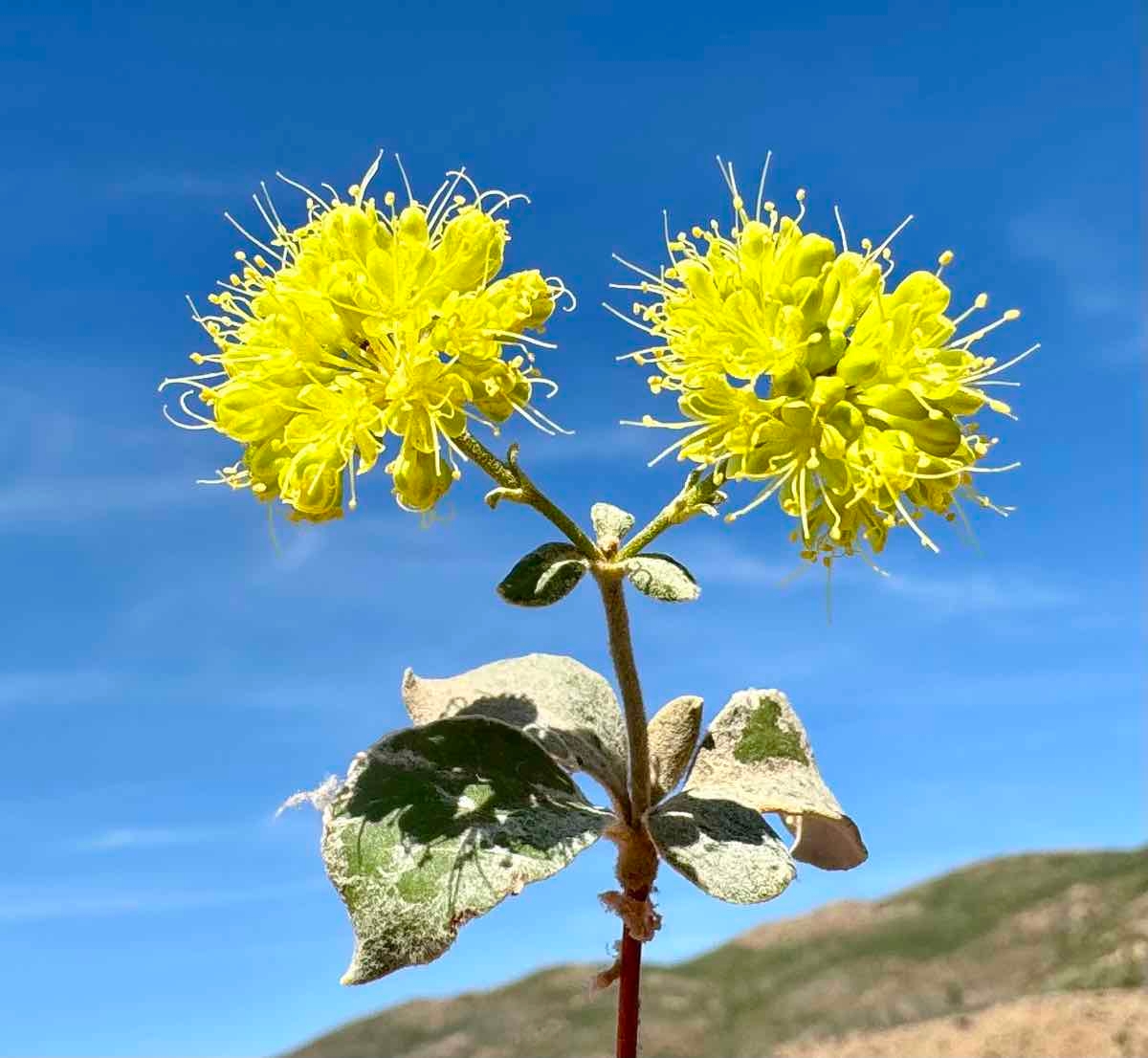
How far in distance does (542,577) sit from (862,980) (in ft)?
29.4

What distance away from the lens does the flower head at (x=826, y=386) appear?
2.20 metres

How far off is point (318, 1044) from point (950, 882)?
5.80 meters

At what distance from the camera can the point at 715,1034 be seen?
9703 millimetres

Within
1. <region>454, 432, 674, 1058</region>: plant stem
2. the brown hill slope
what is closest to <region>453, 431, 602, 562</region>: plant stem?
<region>454, 432, 674, 1058</region>: plant stem

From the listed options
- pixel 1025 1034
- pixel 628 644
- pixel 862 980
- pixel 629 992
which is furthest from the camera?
pixel 862 980

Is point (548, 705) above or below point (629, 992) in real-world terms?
above

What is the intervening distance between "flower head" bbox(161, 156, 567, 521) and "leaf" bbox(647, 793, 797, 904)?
80cm

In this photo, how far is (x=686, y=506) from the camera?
2.30 m

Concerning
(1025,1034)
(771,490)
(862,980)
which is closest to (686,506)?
(771,490)

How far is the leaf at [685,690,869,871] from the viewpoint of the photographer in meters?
2.75

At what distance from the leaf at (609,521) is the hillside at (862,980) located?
711 centimetres

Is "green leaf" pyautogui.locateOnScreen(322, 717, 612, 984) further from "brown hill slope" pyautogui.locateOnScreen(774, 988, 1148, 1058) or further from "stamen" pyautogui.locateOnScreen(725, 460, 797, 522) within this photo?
"brown hill slope" pyautogui.locateOnScreen(774, 988, 1148, 1058)

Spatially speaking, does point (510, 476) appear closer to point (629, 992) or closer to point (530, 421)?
point (530, 421)

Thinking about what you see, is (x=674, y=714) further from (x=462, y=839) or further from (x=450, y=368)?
(x=450, y=368)
